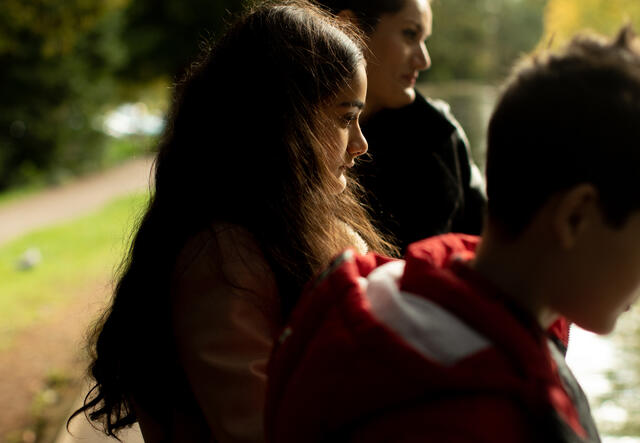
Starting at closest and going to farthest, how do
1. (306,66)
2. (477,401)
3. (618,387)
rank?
(477,401)
(306,66)
(618,387)

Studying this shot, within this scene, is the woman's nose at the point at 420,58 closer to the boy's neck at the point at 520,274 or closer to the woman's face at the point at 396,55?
the woman's face at the point at 396,55

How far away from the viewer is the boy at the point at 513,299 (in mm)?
980

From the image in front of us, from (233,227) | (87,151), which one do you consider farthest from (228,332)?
(87,151)

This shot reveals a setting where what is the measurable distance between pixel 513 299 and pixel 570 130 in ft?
0.83

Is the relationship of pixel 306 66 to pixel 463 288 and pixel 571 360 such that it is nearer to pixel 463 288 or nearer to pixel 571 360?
pixel 463 288

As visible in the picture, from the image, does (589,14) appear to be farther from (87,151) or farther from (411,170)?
(411,170)

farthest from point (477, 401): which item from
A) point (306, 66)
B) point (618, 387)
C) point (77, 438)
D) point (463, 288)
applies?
point (618, 387)

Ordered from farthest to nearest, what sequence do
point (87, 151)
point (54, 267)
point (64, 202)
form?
1. point (87, 151)
2. point (64, 202)
3. point (54, 267)

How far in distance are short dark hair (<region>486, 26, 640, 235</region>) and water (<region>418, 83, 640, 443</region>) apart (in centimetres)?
239

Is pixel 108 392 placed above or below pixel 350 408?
below

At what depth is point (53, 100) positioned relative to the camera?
17797 millimetres

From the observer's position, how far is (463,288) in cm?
104

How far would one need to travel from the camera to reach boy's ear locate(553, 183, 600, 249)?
3.32 feet

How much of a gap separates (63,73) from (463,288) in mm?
18012
